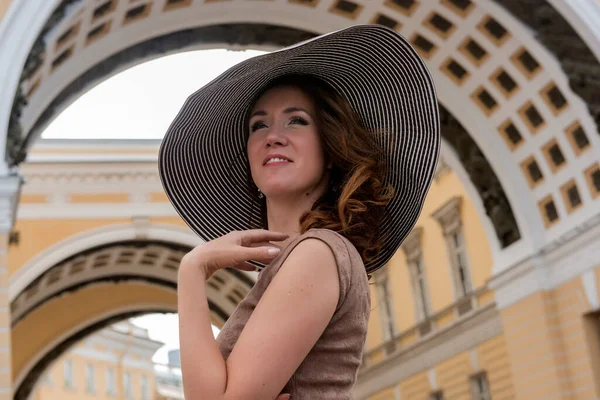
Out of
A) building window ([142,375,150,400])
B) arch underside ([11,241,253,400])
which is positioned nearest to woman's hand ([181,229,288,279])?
arch underside ([11,241,253,400])

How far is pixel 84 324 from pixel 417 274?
833cm

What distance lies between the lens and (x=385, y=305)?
26375mm

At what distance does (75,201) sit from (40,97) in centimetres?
968

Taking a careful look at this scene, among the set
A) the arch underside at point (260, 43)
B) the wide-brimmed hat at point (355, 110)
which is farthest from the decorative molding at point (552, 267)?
the wide-brimmed hat at point (355, 110)

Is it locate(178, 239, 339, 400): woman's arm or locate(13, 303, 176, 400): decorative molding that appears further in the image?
locate(13, 303, 176, 400): decorative molding

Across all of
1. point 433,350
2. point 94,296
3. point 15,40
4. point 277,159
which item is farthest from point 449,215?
point 277,159

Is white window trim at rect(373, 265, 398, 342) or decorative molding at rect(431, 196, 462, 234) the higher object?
decorative molding at rect(431, 196, 462, 234)

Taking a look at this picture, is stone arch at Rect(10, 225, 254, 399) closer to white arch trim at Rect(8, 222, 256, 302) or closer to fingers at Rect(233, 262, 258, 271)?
white arch trim at Rect(8, 222, 256, 302)

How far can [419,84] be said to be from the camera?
7.25 ft

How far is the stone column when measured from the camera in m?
11.7

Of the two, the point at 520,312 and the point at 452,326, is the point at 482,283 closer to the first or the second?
the point at 452,326

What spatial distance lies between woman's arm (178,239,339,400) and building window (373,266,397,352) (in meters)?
23.9

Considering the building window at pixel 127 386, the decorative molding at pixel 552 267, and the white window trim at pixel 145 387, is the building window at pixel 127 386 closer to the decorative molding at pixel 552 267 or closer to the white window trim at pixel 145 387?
the white window trim at pixel 145 387

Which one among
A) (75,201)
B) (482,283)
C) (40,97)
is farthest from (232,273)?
(40,97)
